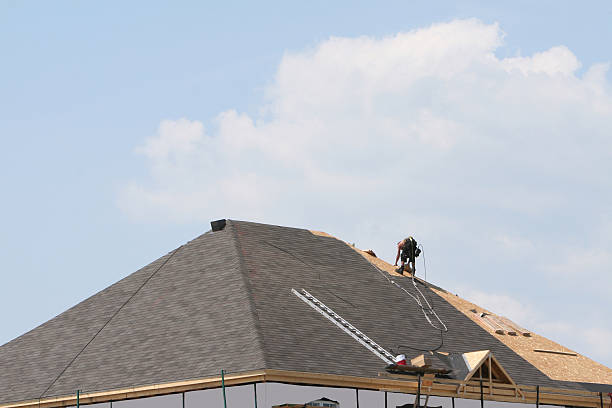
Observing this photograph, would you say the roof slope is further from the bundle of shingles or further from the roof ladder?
the bundle of shingles

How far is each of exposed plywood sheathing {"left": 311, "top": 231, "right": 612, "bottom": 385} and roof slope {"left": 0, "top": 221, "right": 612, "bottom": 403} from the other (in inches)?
22.7

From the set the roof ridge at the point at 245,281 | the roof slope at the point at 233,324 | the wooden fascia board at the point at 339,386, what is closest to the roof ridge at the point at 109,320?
the roof slope at the point at 233,324

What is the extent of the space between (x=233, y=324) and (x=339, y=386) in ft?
13.6

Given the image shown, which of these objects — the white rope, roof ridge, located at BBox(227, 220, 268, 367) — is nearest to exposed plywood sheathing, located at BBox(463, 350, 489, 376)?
the white rope

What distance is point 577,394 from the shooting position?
35.6m

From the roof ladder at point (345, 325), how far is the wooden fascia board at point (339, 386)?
1704 millimetres

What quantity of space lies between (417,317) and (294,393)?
9530mm

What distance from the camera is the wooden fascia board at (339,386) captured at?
29234 mm

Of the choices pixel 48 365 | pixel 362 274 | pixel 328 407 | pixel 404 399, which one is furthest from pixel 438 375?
pixel 48 365

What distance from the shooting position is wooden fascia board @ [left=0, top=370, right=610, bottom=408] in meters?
29.2

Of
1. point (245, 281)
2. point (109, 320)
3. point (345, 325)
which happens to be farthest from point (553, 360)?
point (109, 320)

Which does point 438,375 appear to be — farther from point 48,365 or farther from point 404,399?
point 48,365

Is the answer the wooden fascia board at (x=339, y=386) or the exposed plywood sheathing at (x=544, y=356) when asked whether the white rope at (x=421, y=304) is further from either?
the wooden fascia board at (x=339, y=386)

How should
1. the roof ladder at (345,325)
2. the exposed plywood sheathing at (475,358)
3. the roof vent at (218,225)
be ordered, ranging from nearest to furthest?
1. the roof ladder at (345,325)
2. the exposed plywood sheathing at (475,358)
3. the roof vent at (218,225)
